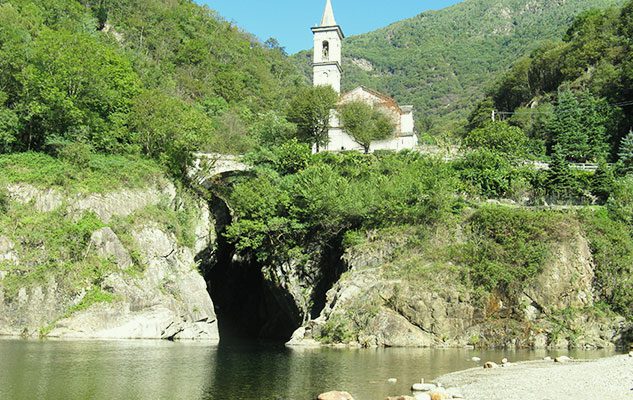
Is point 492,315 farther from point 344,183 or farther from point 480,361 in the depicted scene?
point 344,183

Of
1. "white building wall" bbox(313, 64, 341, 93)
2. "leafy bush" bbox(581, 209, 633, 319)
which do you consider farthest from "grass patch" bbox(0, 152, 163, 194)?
"leafy bush" bbox(581, 209, 633, 319)

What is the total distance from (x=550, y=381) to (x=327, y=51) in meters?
56.5

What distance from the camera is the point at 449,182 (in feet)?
161

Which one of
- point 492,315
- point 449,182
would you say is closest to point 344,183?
point 449,182

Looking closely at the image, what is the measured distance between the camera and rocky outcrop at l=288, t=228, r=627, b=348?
40.6m

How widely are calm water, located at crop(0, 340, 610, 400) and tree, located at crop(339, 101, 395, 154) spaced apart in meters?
→ 31.7

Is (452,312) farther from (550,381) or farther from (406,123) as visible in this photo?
(406,123)

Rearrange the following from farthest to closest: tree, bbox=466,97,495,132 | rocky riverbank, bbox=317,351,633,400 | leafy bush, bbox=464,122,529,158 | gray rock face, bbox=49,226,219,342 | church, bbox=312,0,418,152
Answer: tree, bbox=466,97,495,132 → church, bbox=312,0,418,152 → leafy bush, bbox=464,122,529,158 → gray rock face, bbox=49,226,219,342 → rocky riverbank, bbox=317,351,633,400

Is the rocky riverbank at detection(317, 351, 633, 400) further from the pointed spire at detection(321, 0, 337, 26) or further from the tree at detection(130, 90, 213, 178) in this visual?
the pointed spire at detection(321, 0, 337, 26)

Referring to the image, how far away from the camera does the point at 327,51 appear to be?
74.6 meters

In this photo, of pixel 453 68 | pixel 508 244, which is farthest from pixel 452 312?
pixel 453 68

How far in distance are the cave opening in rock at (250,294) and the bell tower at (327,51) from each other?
23091 mm

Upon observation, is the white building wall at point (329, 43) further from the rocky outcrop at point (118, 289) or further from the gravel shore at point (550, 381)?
the gravel shore at point (550, 381)

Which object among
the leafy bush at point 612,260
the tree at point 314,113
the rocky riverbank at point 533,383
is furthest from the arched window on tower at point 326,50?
the rocky riverbank at point 533,383
